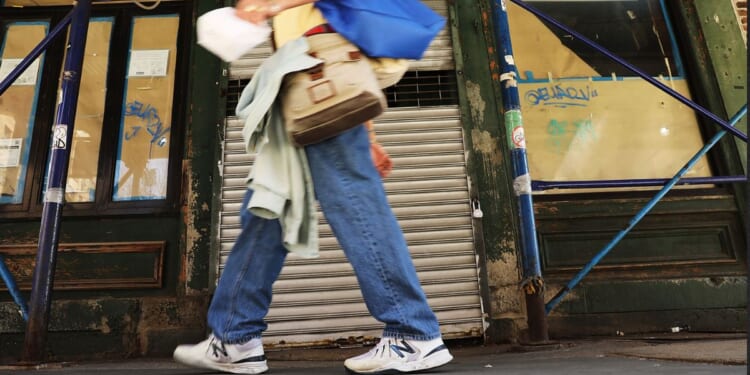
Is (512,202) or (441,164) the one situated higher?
(441,164)

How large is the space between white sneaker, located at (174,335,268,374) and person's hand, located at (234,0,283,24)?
1112 millimetres

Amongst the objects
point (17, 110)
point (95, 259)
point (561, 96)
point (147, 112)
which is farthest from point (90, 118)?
point (561, 96)

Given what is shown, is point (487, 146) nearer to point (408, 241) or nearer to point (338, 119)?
point (408, 241)

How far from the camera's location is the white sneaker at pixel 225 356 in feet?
6.50

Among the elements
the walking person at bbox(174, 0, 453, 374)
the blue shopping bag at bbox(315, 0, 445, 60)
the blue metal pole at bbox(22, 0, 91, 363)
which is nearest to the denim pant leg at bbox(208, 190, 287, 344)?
the walking person at bbox(174, 0, 453, 374)

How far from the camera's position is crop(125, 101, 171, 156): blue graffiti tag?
412 cm

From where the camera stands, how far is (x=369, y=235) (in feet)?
6.06

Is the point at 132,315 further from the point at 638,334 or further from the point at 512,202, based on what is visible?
the point at 638,334

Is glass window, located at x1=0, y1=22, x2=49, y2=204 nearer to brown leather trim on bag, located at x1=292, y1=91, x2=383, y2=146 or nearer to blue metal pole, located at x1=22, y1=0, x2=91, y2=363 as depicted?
blue metal pole, located at x1=22, y1=0, x2=91, y2=363

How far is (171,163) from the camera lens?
4.04 m

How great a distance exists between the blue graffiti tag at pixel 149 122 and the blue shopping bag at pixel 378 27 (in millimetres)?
2569

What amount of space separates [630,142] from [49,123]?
433 cm

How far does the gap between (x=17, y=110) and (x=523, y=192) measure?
371 centimetres

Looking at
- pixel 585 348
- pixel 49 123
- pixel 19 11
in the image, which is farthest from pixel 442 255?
pixel 19 11
